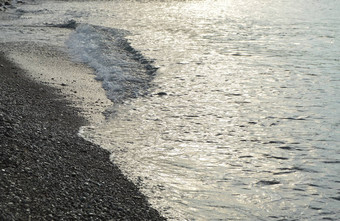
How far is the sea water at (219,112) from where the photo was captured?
6359mm

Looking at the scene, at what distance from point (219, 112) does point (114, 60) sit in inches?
229

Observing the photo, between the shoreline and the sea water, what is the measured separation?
37cm

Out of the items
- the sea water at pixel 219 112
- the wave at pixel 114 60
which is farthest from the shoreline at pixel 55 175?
the wave at pixel 114 60

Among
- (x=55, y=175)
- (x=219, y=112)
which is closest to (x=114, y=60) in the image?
(x=219, y=112)

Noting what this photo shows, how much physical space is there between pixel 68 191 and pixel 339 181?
3963 millimetres

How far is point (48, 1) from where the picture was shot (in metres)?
37.5

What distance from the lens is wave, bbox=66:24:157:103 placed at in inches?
457

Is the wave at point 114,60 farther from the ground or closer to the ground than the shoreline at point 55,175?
farther from the ground

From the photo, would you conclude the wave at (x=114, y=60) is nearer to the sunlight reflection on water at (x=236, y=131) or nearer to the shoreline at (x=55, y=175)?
the sunlight reflection on water at (x=236, y=131)

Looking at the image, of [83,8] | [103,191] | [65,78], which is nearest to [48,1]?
[83,8]

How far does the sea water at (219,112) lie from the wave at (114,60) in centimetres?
4

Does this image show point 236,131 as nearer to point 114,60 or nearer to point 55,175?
point 55,175

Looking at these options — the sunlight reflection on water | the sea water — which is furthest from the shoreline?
the sunlight reflection on water

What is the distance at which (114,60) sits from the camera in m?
14.7
